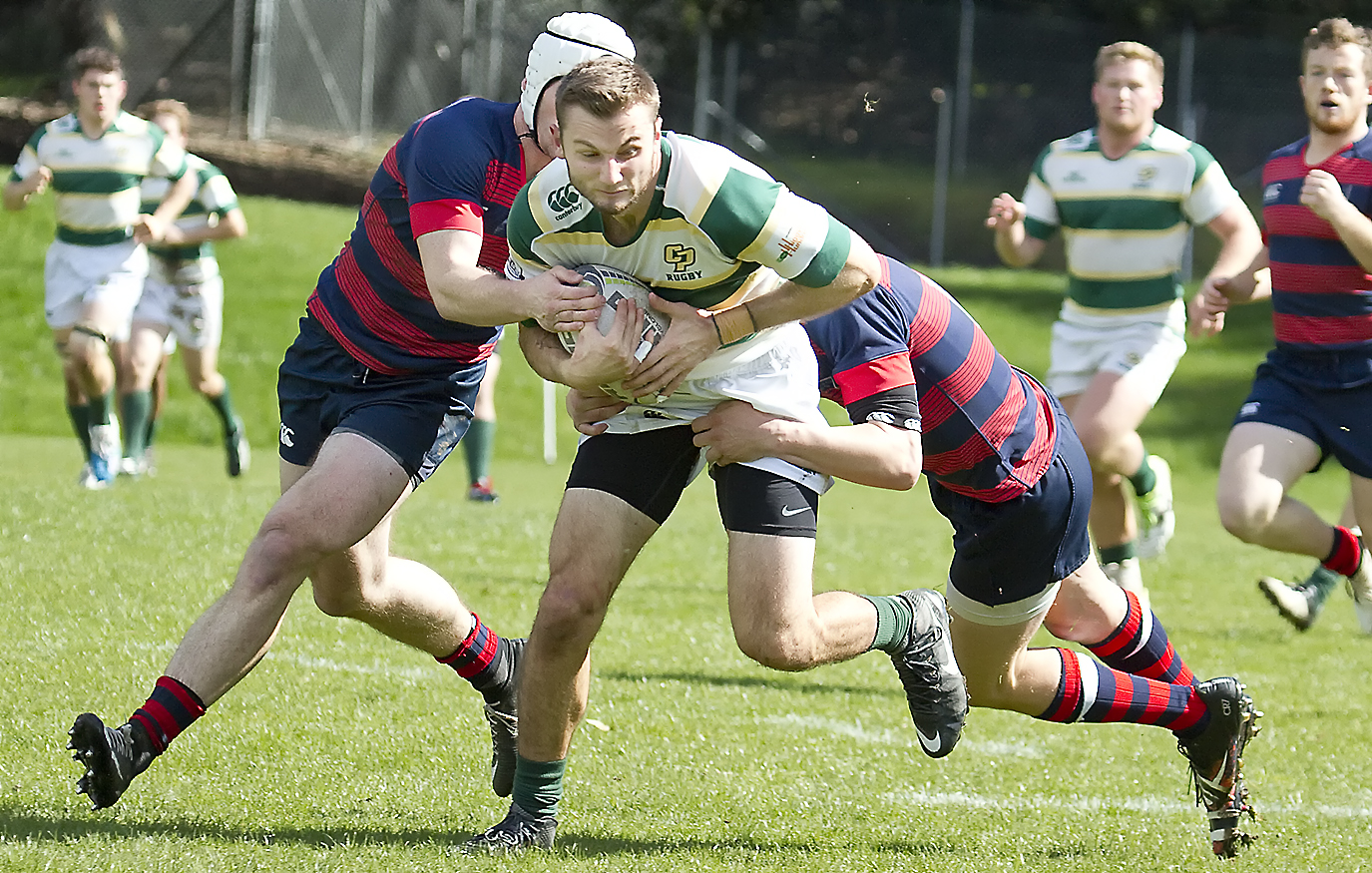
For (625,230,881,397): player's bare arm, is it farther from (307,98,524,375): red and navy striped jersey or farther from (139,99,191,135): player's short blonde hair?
(139,99,191,135): player's short blonde hair

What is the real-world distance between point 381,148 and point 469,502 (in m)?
14.4

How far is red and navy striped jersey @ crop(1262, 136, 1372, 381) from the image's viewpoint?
6.13m

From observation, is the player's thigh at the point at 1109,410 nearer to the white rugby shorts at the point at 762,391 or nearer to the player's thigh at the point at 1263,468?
the player's thigh at the point at 1263,468

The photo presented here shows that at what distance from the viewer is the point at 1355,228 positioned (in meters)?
5.79

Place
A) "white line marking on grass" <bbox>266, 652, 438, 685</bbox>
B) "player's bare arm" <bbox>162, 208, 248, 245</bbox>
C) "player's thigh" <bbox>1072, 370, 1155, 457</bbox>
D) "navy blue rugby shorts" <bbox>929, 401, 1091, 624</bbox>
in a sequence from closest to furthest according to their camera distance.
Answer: "navy blue rugby shorts" <bbox>929, 401, 1091, 624</bbox> < "white line marking on grass" <bbox>266, 652, 438, 685</bbox> < "player's thigh" <bbox>1072, 370, 1155, 457</bbox> < "player's bare arm" <bbox>162, 208, 248, 245</bbox>

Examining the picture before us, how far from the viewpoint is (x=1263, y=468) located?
613 centimetres

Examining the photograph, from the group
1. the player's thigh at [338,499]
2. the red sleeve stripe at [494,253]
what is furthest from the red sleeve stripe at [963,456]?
the player's thigh at [338,499]

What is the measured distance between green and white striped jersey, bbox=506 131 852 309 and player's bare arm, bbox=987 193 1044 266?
361 cm

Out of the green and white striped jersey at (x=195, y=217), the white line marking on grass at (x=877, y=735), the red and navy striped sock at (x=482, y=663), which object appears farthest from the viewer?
the green and white striped jersey at (x=195, y=217)

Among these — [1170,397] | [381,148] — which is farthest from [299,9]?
[1170,397]

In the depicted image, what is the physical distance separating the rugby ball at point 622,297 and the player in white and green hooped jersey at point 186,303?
7553mm

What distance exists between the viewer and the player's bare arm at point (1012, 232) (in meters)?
7.17

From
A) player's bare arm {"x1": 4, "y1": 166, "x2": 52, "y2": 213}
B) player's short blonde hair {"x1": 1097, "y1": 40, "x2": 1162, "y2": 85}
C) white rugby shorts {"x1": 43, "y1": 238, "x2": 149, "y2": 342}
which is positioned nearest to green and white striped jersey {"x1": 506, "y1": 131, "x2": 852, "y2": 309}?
player's short blonde hair {"x1": 1097, "y1": 40, "x2": 1162, "y2": 85}

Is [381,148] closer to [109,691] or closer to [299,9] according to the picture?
[299,9]
